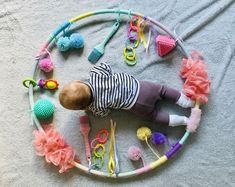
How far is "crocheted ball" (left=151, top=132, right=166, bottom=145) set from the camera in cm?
123

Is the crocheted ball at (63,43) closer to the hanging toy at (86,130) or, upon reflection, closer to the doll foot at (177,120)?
the hanging toy at (86,130)

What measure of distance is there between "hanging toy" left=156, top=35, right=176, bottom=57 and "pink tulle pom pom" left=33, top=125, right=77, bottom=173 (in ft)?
1.42

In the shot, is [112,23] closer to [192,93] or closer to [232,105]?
[192,93]

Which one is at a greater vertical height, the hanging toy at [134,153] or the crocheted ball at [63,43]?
the crocheted ball at [63,43]

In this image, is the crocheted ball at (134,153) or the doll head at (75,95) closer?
the doll head at (75,95)

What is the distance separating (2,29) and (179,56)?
0.63m

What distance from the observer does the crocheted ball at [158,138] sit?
4.02ft

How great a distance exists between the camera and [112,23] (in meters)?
1.31

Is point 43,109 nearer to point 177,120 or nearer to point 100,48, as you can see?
point 100,48

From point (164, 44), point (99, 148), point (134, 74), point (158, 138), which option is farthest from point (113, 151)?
point (164, 44)

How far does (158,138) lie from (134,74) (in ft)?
0.74

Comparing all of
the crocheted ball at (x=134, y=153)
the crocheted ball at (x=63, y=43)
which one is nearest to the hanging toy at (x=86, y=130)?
the crocheted ball at (x=134, y=153)

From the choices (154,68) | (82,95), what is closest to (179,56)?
(154,68)

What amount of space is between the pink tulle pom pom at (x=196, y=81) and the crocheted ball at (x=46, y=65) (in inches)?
17.4
